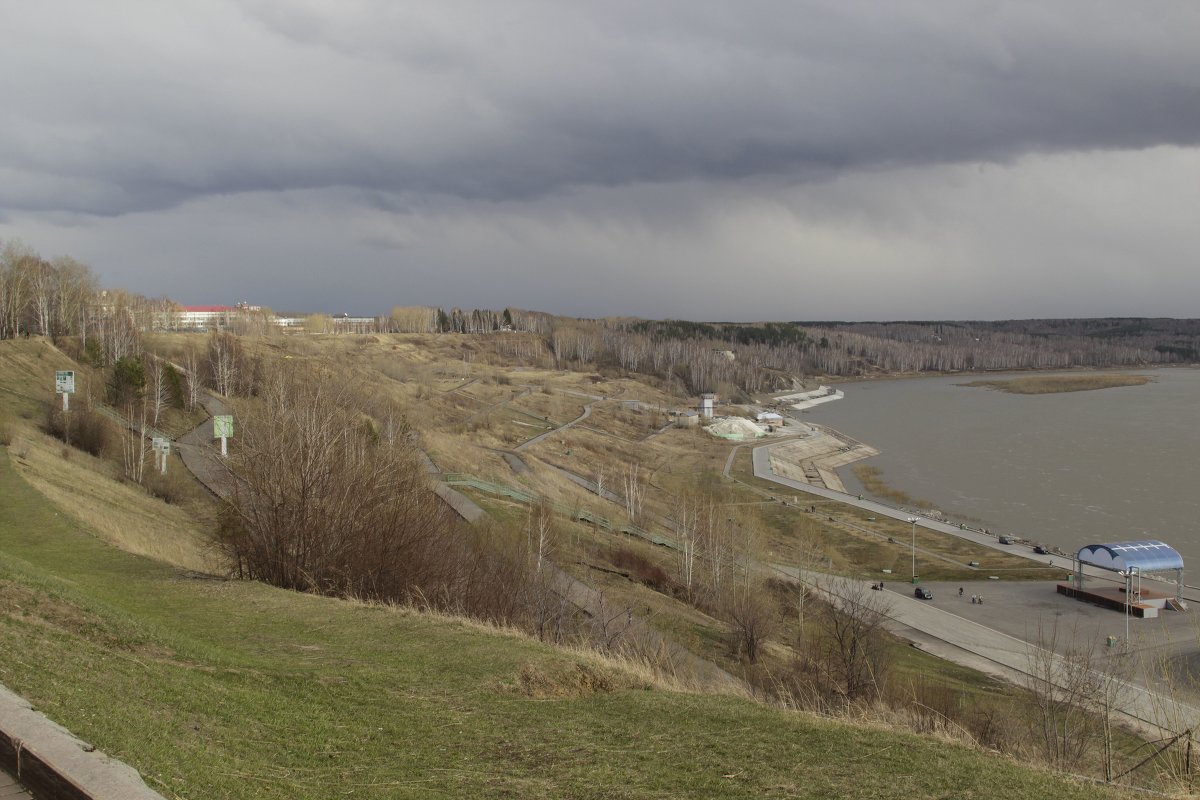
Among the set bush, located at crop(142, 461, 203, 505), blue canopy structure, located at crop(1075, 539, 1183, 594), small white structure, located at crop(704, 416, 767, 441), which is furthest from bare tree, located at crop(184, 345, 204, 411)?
small white structure, located at crop(704, 416, 767, 441)

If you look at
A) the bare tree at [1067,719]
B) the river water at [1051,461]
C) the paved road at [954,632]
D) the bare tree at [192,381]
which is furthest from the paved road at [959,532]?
the bare tree at [192,381]

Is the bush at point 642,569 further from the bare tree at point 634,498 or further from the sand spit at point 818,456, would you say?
the sand spit at point 818,456

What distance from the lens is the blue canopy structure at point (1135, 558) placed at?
113ft

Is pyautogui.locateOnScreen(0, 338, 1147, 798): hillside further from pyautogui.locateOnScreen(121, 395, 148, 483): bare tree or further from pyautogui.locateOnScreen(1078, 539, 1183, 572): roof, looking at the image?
pyautogui.locateOnScreen(1078, 539, 1183, 572): roof

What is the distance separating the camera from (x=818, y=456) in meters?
85.5

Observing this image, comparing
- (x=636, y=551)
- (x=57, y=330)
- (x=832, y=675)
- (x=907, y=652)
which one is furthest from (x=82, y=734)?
(x=57, y=330)

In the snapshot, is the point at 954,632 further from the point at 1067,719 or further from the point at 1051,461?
the point at 1051,461

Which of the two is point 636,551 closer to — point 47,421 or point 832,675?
point 832,675

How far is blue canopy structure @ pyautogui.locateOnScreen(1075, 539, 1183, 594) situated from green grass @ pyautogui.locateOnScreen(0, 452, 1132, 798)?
3101 centimetres

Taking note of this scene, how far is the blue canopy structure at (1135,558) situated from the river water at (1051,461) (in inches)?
364

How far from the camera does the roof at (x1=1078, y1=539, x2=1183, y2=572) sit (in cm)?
3438

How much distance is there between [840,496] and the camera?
61594mm

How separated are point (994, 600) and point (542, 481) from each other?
27.5 metres

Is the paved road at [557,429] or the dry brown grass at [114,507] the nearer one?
the dry brown grass at [114,507]
